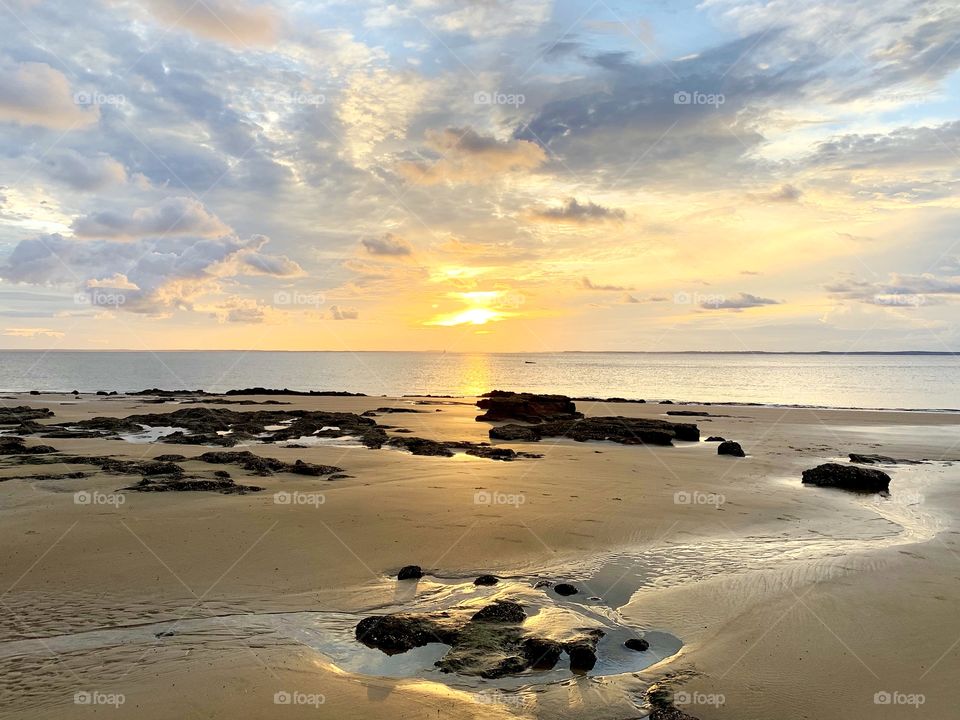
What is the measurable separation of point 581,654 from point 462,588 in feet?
8.60

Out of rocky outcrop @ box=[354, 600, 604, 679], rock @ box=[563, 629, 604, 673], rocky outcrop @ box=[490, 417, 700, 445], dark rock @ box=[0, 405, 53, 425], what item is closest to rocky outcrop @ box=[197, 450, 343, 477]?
rocky outcrop @ box=[354, 600, 604, 679]

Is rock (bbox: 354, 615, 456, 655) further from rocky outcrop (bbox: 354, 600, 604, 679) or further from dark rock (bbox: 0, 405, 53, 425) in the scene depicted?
dark rock (bbox: 0, 405, 53, 425)

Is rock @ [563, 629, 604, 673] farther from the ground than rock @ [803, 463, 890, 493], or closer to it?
closer to it

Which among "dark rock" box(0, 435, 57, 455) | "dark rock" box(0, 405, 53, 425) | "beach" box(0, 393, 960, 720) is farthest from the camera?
"dark rock" box(0, 405, 53, 425)

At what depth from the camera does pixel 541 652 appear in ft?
20.8

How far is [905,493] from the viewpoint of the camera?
52.5 feet

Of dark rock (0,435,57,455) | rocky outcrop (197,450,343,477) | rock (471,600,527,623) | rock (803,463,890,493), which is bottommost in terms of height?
rock (471,600,527,623)

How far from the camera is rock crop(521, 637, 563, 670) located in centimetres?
618

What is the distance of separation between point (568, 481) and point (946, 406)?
55577mm

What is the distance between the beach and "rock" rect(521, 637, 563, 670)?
209 mm

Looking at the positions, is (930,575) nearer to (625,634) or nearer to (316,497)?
(625,634)

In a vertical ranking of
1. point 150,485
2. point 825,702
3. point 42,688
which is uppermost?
point 150,485

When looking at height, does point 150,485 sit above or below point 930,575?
above

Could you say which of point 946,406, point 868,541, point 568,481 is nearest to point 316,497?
point 568,481
